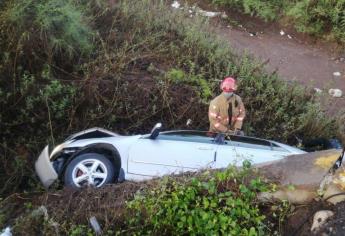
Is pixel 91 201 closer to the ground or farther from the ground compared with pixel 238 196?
closer to the ground

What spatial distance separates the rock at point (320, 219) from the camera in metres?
5.12

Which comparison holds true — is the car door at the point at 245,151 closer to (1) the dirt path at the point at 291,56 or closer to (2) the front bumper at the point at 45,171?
(2) the front bumper at the point at 45,171

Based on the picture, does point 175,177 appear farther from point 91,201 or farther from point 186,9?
point 186,9

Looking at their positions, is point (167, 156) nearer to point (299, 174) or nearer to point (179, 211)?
point (179, 211)

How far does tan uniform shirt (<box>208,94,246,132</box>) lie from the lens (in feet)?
26.5

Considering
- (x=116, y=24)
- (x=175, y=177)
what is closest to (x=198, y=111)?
(x=116, y=24)

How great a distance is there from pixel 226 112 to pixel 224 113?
36 millimetres

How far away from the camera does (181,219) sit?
5.32 metres

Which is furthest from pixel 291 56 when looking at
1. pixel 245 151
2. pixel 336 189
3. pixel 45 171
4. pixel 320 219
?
pixel 320 219

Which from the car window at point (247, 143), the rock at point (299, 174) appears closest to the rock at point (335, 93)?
the car window at point (247, 143)

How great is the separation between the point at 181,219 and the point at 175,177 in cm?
59

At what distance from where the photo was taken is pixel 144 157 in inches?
276

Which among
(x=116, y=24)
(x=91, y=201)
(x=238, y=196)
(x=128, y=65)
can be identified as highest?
(x=116, y=24)

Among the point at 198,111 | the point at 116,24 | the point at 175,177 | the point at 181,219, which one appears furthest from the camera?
the point at 116,24
